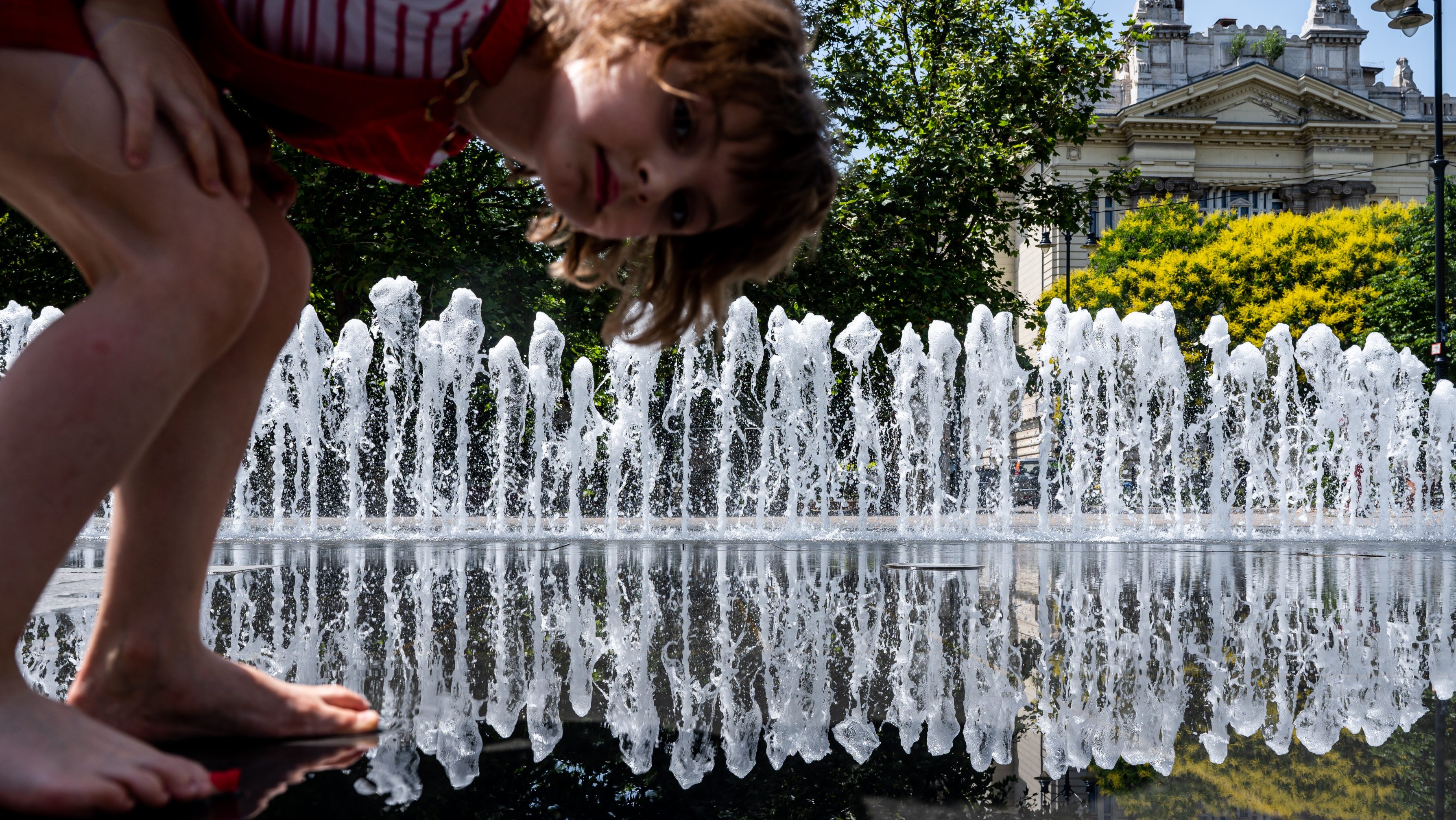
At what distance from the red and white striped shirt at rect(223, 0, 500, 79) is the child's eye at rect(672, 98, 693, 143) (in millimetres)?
233

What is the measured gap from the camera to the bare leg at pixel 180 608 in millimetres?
1273

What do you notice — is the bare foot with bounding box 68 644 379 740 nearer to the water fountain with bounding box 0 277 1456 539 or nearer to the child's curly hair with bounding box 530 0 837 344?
the child's curly hair with bounding box 530 0 837 344

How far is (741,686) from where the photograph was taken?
1740 mm

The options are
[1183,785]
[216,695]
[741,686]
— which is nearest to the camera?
[1183,785]

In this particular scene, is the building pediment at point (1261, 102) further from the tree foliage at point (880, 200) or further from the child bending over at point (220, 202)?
the child bending over at point (220, 202)

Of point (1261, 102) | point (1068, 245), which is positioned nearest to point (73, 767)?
point (1068, 245)

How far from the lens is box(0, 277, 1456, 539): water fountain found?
1043cm

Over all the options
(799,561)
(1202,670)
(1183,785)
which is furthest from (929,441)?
(1183,785)

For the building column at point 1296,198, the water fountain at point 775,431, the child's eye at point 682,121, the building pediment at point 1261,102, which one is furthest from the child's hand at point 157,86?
the building column at point 1296,198

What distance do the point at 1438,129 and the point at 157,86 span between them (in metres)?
16.5

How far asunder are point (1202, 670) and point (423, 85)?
150cm

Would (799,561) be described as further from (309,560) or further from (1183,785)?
(1183,785)

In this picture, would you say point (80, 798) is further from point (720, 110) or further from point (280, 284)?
point (720, 110)

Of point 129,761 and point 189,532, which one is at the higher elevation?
point 189,532
